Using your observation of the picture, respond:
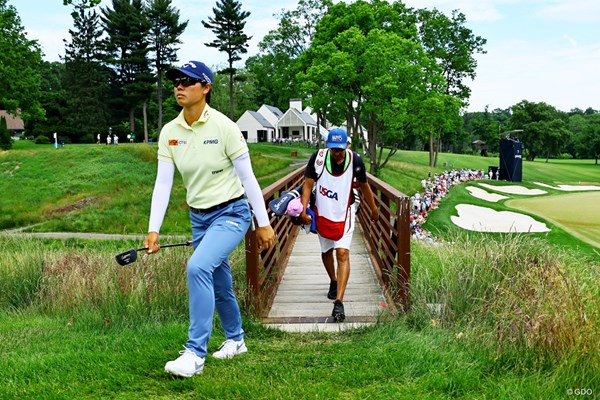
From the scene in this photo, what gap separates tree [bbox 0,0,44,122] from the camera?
3884 centimetres

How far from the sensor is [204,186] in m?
3.44

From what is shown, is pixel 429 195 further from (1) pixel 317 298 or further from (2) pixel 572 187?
(1) pixel 317 298

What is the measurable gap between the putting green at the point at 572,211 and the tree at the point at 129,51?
32470 millimetres

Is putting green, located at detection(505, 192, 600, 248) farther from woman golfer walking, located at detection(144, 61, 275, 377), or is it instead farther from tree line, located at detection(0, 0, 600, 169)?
woman golfer walking, located at detection(144, 61, 275, 377)

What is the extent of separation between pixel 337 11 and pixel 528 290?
34.9m

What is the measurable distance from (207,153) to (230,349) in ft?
4.30

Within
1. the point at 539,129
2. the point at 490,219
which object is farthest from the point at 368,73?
the point at 539,129

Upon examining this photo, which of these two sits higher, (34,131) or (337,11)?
(337,11)

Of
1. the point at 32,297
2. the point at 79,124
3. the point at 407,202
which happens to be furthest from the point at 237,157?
the point at 79,124

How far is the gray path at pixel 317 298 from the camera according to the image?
4758 millimetres

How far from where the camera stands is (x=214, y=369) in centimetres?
340

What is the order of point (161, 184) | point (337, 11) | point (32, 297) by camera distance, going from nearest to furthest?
point (161, 184) < point (32, 297) < point (337, 11)

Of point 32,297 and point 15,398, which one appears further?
point 32,297

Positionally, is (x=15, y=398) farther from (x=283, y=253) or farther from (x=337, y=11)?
(x=337, y=11)
